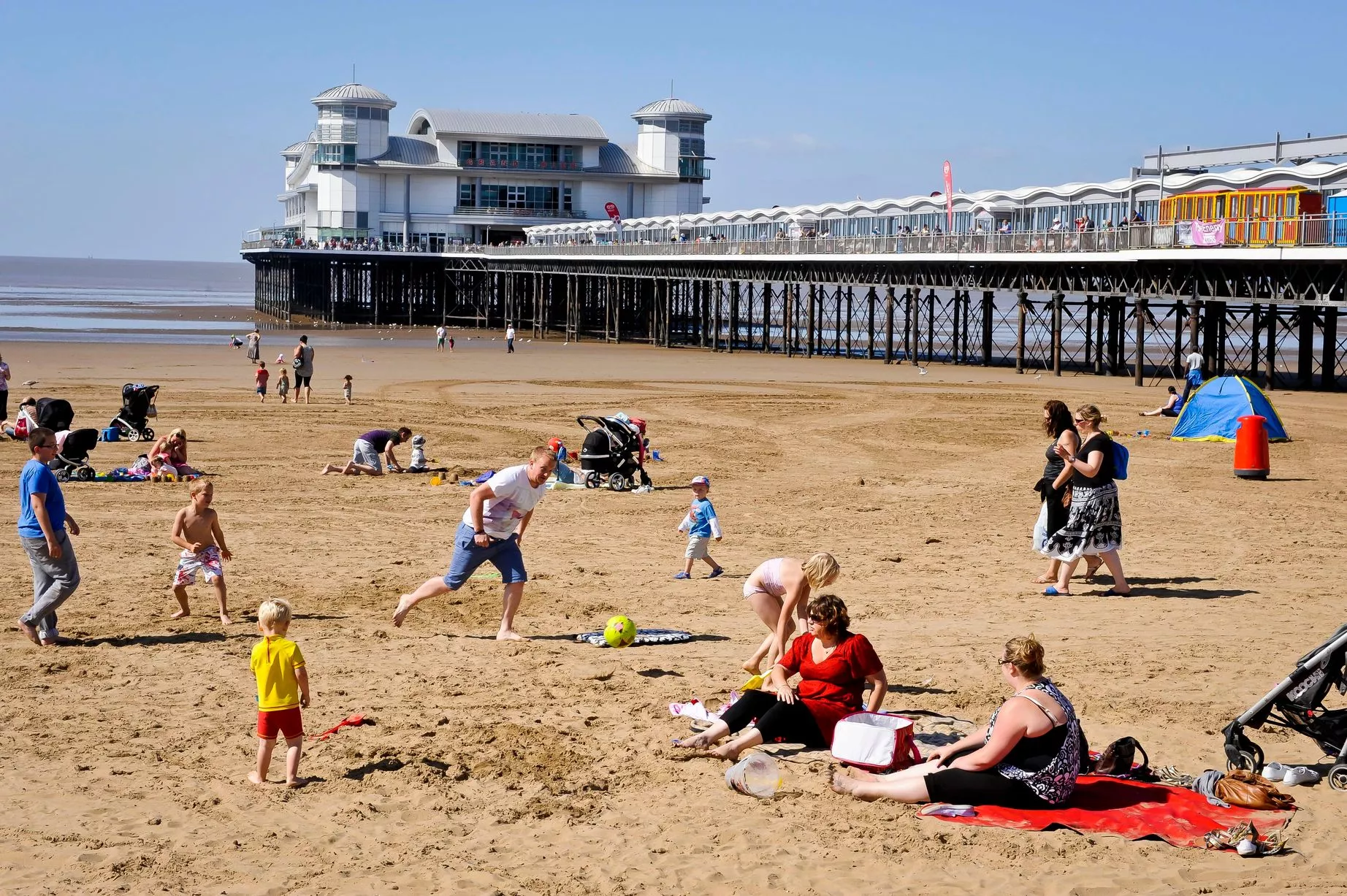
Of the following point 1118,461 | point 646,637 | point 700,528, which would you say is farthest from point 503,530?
point 1118,461

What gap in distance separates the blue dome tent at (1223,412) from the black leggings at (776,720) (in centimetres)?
1715

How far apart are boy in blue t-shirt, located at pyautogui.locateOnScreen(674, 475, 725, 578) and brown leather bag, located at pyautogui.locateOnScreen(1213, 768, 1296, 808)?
209 inches

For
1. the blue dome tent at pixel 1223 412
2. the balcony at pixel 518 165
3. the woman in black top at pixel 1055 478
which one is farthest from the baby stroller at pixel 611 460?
the balcony at pixel 518 165

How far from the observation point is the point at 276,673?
23.0ft

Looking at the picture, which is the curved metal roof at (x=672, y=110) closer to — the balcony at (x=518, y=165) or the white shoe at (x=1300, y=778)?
the balcony at (x=518, y=165)

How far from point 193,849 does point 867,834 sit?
2.89 meters

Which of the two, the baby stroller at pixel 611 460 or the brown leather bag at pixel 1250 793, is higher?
the baby stroller at pixel 611 460

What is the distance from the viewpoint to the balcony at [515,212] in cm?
8888

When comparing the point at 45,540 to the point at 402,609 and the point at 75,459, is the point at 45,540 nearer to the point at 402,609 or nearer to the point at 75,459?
the point at 402,609

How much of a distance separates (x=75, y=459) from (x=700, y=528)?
9024mm

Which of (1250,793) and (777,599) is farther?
(777,599)

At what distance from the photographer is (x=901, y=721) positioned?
7.19 meters

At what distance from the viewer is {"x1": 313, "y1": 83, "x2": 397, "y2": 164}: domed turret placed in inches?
3430

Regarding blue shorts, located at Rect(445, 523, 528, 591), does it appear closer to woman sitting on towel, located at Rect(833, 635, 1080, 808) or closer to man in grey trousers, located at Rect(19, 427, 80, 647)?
man in grey trousers, located at Rect(19, 427, 80, 647)
